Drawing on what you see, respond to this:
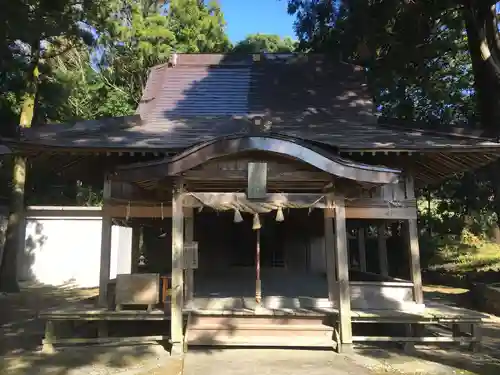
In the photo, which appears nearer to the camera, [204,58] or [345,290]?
[345,290]

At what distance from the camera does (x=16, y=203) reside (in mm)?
15914

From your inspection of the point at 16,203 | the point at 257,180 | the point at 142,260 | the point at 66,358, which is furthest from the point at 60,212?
the point at 257,180

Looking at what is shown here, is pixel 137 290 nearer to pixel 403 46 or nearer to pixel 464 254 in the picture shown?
pixel 403 46

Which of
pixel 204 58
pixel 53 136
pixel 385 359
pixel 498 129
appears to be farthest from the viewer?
pixel 204 58

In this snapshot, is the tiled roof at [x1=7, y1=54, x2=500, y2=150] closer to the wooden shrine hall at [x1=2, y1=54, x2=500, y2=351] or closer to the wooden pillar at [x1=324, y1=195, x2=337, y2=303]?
the wooden shrine hall at [x1=2, y1=54, x2=500, y2=351]

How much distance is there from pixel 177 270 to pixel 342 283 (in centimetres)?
277

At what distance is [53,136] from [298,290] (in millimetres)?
6078

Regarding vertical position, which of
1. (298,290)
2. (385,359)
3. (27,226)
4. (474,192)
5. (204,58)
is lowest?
(385,359)

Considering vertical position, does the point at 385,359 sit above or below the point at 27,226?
below

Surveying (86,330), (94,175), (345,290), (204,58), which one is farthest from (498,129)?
(86,330)

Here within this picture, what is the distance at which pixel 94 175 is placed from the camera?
936 cm

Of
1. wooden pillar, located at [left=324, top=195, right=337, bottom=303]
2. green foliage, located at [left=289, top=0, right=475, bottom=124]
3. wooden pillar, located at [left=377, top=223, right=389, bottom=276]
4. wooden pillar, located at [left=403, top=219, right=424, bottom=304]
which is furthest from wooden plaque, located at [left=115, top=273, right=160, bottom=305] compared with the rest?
green foliage, located at [left=289, top=0, right=475, bottom=124]

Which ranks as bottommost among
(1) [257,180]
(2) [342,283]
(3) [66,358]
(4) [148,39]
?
(3) [66,358]

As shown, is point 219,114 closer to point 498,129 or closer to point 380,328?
point 380,328
